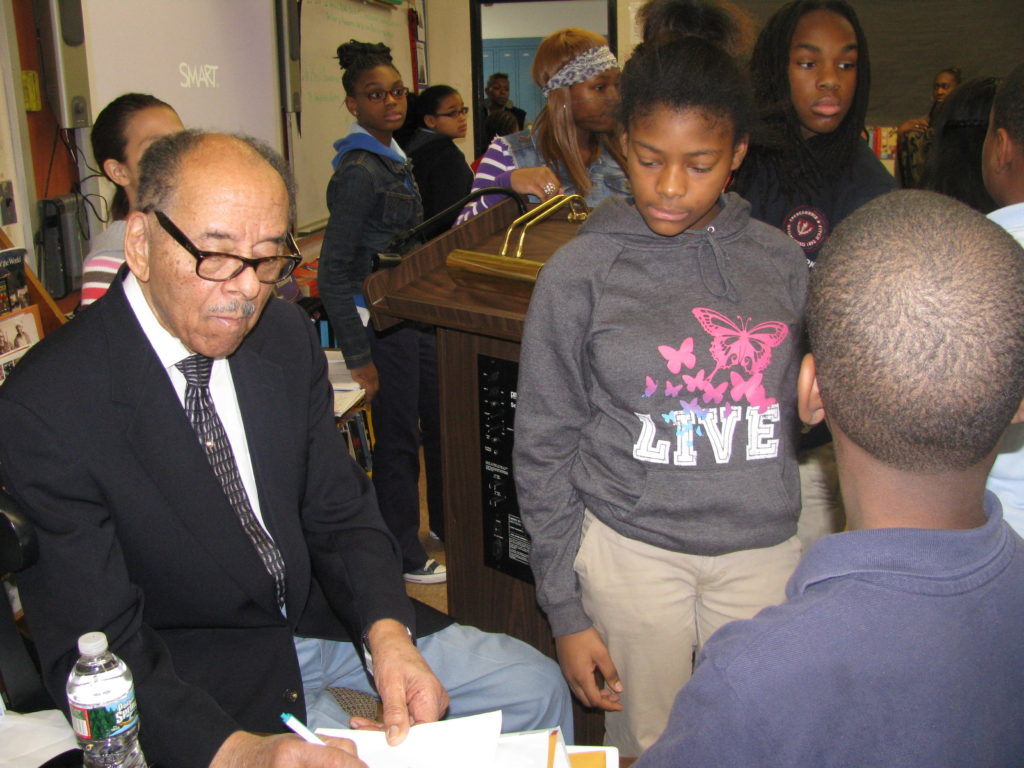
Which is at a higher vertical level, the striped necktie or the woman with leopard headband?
the woman with leopard headband

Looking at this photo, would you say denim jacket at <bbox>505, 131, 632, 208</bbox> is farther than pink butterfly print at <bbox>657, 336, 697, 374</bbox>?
Yes

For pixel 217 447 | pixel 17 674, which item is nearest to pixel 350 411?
pixel 217 447

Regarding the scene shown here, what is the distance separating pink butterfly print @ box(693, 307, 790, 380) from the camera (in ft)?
4.56

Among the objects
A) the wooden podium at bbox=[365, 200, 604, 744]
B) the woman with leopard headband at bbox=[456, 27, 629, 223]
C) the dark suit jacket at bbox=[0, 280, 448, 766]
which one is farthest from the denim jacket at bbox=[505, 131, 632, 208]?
the dark suit jacket at bbox=[0, 280, 448, 766]

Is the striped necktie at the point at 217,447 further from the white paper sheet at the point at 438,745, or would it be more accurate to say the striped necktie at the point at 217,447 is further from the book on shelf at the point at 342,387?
the book on shelf at the point at 342,387

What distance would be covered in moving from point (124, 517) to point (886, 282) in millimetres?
1106

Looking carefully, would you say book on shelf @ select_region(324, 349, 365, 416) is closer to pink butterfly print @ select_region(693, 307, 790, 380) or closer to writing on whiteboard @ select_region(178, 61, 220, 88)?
pink butterfly print @ select_region(693, 307, 790, 380)

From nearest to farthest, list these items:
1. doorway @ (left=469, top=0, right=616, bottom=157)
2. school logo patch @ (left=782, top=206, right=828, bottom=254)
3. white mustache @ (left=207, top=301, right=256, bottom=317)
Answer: white mustache @ (left=207, top=301, right=256, bottom=317)
school logo patch @ (left=782, top=206, right=828, bottom=254)
doorway @ (left=469, top=0, right=616, bottom=157)

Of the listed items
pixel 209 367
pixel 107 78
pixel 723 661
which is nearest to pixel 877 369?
pixel 723 661

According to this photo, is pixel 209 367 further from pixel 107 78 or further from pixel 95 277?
pixel 107 78

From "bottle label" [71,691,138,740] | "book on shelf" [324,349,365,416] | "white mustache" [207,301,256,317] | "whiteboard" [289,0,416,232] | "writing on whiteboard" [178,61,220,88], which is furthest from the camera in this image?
"whiteboard" [289,0,416,232]

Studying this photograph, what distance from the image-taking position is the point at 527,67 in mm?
9016

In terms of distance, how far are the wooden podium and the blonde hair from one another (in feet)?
1.46

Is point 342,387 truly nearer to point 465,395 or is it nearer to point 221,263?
point 465,395
